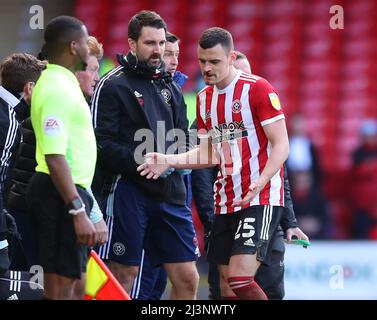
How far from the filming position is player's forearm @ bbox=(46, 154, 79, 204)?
545 centimetres

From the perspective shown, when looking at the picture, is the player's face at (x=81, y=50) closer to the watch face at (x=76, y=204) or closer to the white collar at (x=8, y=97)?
the watch face at (x=76, y=204)

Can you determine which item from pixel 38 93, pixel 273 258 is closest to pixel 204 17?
pixel 273 258

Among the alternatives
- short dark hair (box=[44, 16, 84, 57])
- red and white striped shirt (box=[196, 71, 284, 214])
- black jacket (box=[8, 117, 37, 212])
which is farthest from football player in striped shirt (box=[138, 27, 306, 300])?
short dark hair (box=[44, 16, 84, 57])

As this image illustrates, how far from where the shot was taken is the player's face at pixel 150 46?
7.01 meters

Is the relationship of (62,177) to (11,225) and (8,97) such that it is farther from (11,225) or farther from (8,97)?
(8,97)

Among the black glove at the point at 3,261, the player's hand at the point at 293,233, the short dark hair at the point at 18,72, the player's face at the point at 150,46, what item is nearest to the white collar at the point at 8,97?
the short dark hair at the point at 18,72

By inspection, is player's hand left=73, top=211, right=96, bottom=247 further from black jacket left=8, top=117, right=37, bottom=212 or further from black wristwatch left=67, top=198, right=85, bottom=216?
black jacket left=8, top=117, right=37, bottom=212

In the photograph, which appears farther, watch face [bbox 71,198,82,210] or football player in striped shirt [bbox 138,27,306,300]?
football player in striped shirt [bbox 138,27,306,300]

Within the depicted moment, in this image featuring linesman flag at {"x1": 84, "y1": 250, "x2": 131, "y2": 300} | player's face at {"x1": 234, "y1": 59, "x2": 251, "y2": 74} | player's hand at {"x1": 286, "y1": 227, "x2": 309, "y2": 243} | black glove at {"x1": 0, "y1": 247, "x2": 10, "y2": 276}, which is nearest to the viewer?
linesman flag at {"x1": 84, "y1": 250, "x2": 131, "y2": 300}

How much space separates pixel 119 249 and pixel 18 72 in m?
1.26

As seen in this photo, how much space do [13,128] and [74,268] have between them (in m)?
1.30

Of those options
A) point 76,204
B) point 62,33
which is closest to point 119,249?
point 76,204

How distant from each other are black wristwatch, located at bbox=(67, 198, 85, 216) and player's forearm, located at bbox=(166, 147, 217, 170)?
137cm
